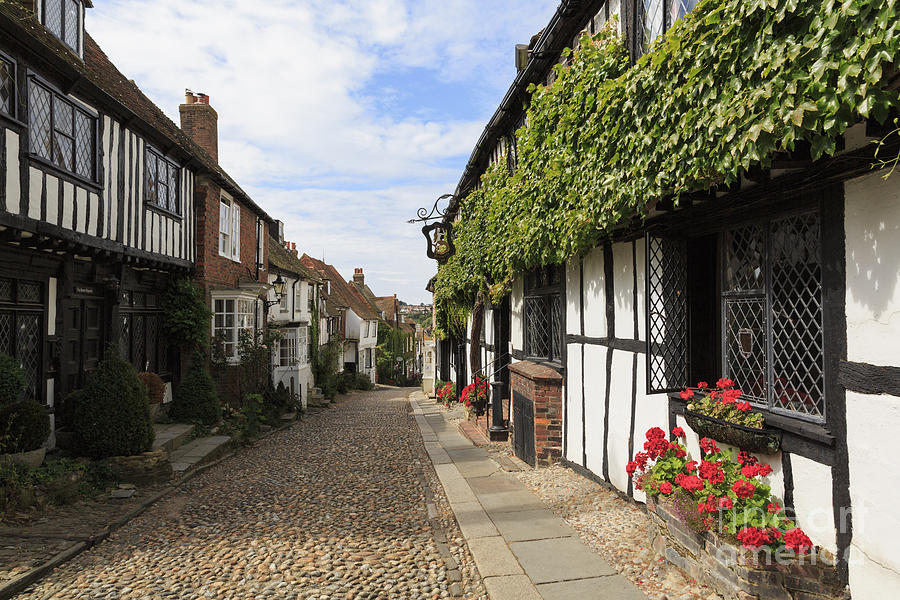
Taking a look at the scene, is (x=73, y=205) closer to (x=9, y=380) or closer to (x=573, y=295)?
(x=9, y=380)

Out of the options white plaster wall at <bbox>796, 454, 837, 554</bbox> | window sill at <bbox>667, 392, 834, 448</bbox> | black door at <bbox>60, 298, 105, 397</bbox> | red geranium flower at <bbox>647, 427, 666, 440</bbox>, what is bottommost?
white plaster wall at <bbox>796, 454, 837, 554</bbox>

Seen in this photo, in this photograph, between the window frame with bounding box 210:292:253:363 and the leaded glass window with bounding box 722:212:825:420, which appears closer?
the leaded glass window with bounding box 722:212:825:420

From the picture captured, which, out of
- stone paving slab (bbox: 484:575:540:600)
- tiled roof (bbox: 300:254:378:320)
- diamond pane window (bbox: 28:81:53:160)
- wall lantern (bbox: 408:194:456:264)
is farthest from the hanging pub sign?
tiled roof (bbox: 300:254:378:320)

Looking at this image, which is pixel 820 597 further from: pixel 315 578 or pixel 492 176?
pixel 492 176

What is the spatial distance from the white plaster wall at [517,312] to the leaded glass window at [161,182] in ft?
22.9

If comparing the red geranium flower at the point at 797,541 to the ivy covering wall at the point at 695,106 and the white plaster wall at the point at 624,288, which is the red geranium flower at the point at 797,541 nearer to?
the ivy covering wall at the point at 695,106

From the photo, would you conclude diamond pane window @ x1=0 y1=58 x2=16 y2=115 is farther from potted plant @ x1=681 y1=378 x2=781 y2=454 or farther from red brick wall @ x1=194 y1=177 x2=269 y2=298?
potted plant @ x1=681 y1=378 x2=781 y2=454

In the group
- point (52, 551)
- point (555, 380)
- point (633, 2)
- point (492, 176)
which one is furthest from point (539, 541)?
point (492, 176)

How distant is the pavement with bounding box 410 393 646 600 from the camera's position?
389 centimetres

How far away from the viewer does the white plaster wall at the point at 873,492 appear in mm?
2795

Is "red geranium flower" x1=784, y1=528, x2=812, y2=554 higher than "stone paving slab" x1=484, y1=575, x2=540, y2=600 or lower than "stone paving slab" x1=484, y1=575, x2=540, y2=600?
higher

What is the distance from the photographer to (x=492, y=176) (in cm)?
1030

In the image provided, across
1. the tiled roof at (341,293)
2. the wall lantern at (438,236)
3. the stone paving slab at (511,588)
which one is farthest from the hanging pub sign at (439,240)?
the tiled roof at (341,293)

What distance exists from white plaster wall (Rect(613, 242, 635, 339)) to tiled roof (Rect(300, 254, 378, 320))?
3007 centimetres
